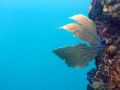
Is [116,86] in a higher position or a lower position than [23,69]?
lower

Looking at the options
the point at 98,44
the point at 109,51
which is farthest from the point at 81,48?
the point at 109,51

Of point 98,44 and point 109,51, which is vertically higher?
point 98,44

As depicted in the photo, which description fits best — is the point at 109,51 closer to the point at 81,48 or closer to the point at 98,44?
→ the point at 98,44

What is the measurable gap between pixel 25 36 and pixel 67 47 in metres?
26.1

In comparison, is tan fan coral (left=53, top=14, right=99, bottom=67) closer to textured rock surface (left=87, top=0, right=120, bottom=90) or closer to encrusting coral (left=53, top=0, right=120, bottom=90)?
encrusting coral (left=53, top=0, right=120, bottom=90)

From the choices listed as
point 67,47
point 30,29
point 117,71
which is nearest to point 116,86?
point 117,71

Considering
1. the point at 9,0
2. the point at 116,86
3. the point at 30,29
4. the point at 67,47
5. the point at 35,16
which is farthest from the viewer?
the point at 30,29

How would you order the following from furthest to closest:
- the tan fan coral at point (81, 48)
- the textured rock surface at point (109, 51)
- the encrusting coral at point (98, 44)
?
the tan fan coral at point (81, 48) → the encrusting coral at point (98, 44) → the textured rock surface at point (109, 51)

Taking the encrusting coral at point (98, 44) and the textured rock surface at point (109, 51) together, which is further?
the encrusting coral at point (98, 44)

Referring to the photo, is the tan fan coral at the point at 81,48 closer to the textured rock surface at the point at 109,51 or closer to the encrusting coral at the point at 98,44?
the encrusting coral at the point at 98,44

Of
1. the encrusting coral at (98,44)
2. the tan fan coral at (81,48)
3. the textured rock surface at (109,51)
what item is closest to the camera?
the textured rock surface at (109,51)

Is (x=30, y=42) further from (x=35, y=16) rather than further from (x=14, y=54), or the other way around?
(x=35, y=16)

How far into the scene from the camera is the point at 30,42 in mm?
32125

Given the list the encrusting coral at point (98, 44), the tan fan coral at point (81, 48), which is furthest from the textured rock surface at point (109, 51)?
the tan fan coral at point (81, 48)
